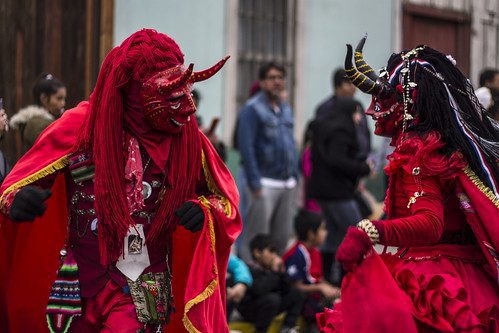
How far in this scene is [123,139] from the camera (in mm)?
5750

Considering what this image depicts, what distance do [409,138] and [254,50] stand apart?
8.38m

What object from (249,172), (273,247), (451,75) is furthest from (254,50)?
(451,75)

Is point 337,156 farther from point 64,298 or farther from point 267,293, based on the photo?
point 64,298

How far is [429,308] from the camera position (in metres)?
5.43

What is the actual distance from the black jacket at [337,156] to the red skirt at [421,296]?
184 inches

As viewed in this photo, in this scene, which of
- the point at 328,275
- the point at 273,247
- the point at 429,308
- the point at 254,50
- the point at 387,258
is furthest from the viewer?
the point at 254,50

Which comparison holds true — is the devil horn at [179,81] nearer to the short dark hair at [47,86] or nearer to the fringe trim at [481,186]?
the fringe trim at [481,186]

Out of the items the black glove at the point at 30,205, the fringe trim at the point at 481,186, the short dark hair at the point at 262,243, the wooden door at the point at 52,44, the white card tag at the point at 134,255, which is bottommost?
the short dark hair at the point at 262,243

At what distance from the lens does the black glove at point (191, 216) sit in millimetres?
5574

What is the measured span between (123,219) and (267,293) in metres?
Result: 3.76

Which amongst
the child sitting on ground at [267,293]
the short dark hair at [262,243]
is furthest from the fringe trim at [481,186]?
the short dark hair at [262,243]

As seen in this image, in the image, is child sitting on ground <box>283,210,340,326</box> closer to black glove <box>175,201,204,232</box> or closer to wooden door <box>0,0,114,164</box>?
wooden door <box>0,0,114,164</box>

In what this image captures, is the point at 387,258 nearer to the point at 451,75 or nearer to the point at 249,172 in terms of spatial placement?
the point at 451,75

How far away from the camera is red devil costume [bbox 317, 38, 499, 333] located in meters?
5.39
